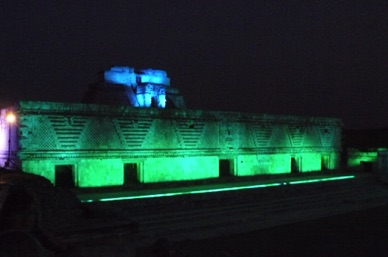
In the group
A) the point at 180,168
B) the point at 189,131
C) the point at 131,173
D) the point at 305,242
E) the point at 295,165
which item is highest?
the point at 189,131

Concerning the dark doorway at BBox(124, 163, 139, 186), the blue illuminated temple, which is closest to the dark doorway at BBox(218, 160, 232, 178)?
the blue illuminated temple

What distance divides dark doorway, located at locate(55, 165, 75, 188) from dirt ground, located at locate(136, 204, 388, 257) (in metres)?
6.74

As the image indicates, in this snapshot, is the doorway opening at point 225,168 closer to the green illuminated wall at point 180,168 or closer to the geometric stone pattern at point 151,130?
the geometric stone pattern at point 151,130

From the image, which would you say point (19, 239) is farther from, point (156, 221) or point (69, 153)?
point (69, 153)

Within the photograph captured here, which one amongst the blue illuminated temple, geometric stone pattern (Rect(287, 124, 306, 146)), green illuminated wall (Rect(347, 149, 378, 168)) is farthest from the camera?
green illuminated wall (Rect(347, 149, 378, 168))

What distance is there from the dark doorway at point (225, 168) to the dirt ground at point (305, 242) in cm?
655

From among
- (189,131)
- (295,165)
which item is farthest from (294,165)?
(189,131)

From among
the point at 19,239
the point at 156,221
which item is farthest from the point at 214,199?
the point at 19,239

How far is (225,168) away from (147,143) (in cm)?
→ 507

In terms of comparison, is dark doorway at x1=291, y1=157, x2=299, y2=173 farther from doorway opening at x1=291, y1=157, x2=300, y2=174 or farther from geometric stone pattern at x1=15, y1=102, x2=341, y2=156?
geometric stone pattern at x1=15, y1=102, x2=341, y2=156

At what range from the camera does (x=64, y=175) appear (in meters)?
17.0

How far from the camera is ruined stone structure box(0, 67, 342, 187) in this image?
588 inches

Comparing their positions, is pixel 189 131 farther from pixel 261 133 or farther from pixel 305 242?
pixel 305 242

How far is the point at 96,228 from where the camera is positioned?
783 centimetres
